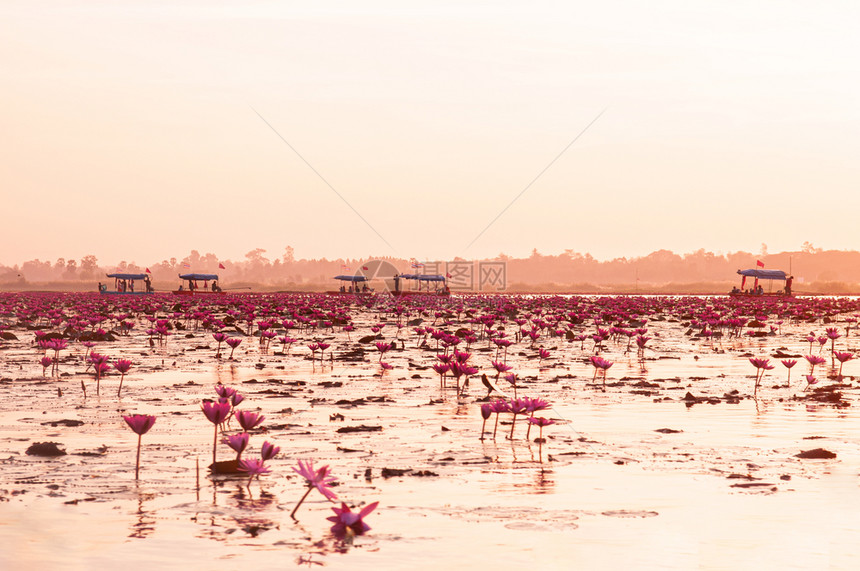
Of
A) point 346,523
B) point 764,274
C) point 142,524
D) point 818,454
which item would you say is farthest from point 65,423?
point 764,274

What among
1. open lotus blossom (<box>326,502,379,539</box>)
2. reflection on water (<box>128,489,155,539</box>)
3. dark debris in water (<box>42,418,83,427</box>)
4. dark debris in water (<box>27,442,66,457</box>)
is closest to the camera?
open lotus blossom (<box>326,502,379,539</box>)

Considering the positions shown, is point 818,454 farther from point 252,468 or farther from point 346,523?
point 252,468

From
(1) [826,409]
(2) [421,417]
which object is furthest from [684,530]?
(1) [826,409]

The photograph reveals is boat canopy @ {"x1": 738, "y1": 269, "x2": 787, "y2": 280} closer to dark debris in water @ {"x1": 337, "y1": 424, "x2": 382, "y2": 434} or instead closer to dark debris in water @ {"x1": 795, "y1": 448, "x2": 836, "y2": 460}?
dark debris in water @ {"x1": 795, "y1": 448, "x2": 836, "y2": 460}

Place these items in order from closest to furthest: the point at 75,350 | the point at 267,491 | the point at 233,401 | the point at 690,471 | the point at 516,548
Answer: the point at 516,548 < the point at 267,491 < the point at 690,471 < the point at 233,401 < the point at 75,350

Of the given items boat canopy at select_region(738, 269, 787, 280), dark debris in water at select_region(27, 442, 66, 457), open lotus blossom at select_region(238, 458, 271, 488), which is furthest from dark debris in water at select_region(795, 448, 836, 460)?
boat canopy at select_region(738, 269, 787, 280)

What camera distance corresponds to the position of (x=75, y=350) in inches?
716

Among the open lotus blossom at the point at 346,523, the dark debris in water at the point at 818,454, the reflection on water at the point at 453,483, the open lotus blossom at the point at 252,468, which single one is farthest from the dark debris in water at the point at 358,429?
the dark debris in water at the point at 818,454

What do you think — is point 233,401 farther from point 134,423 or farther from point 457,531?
point 457,531

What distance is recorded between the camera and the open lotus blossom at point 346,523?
15.5 feet

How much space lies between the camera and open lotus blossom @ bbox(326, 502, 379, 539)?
4.71m

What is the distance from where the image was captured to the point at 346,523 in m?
4.72

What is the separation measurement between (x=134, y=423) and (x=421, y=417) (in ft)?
12.8

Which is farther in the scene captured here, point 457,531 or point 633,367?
point 633,367
